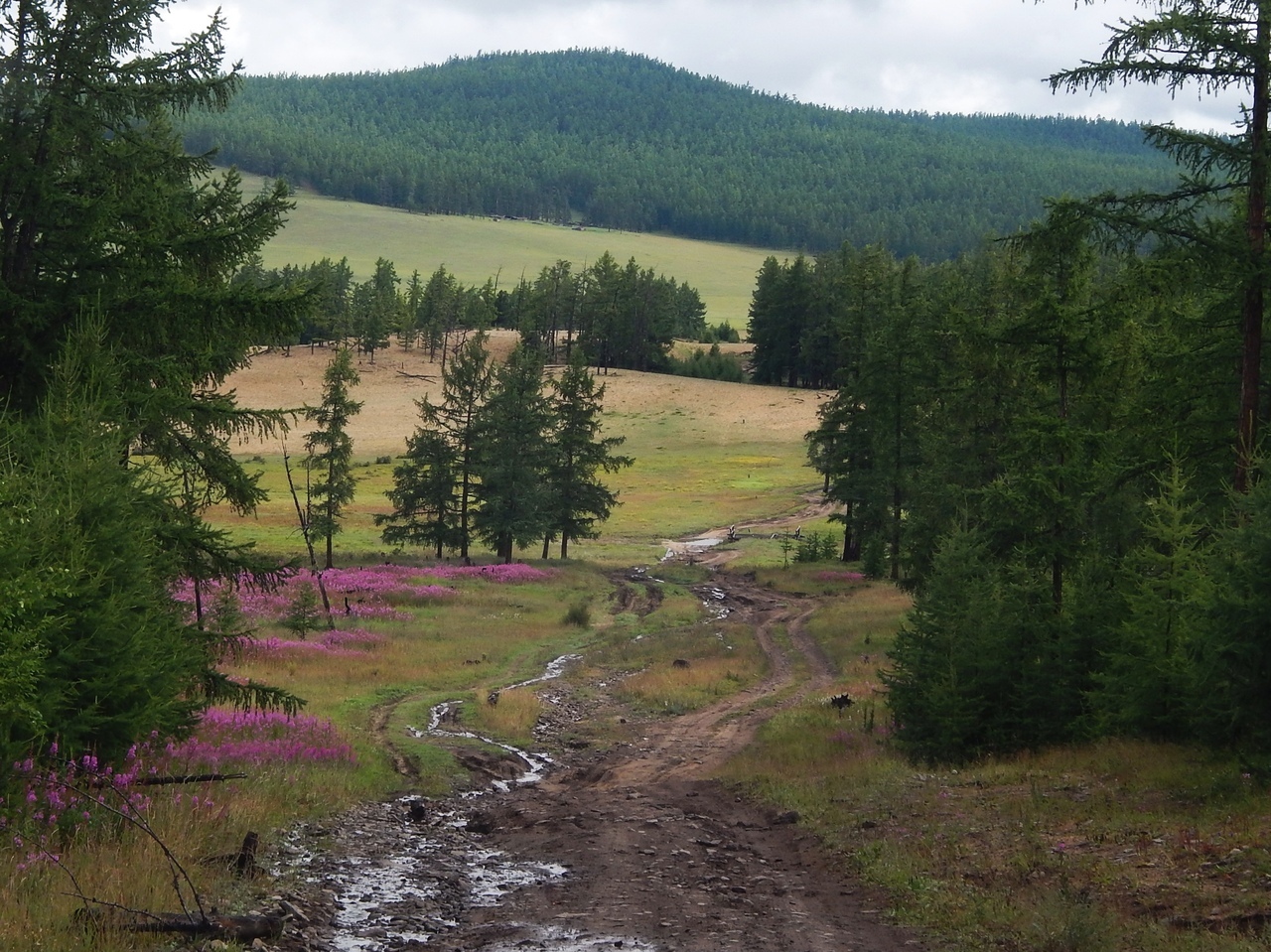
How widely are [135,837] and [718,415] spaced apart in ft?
328

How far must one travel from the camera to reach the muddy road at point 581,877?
377 inches

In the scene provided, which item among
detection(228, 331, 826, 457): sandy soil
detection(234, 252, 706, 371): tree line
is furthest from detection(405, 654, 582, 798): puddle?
detection(234, 252, 706, 371): tree line

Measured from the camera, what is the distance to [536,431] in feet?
172

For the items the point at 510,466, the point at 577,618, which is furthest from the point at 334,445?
the point at 577,618

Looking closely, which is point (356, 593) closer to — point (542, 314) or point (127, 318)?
point (127, 318)

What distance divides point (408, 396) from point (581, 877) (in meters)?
112

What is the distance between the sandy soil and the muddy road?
82982 millimetres

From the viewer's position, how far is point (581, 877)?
38.5 feet

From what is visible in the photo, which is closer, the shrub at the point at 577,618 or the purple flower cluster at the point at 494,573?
the shrub at the point at 577,618

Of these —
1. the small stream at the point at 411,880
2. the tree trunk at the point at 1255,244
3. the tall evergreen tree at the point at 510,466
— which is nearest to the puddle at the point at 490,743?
the small stream at the point at 411,880

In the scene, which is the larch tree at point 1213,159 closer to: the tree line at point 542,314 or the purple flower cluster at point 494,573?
the purple flower cluster at point 494,573

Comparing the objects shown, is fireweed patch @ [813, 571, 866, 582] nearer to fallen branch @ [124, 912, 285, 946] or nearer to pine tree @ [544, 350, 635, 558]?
pine tree @ [544, 350, 635, 558]

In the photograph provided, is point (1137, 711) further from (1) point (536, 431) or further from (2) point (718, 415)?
(2) point (718, 415)

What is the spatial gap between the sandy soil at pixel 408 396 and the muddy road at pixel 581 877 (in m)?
83.0
